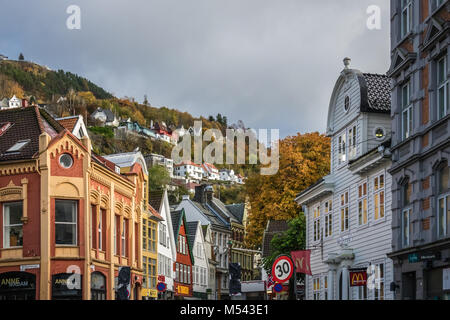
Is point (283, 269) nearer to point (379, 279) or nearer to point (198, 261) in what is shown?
point (379, 279)

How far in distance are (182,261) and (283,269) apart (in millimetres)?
54122

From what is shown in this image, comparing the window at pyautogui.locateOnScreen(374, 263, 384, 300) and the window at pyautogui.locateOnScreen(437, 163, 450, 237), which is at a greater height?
the window at pyautogui.locateOnScreen(437, 163, 450, 237)

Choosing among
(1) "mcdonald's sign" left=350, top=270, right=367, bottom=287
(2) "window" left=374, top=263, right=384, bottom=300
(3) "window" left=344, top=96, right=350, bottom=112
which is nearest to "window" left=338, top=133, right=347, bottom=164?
(3) "window" left=344, top=96, right=350, bottom=112

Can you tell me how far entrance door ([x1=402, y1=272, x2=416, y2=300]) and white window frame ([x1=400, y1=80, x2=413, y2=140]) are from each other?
4.50 metres

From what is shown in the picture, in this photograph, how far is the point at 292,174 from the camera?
195ft

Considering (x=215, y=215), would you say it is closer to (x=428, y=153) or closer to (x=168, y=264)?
(x=168, y=264)

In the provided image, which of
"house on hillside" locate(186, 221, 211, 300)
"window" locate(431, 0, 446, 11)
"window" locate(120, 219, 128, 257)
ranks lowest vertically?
"house on hillside" locate(186, 221, 211, 300)

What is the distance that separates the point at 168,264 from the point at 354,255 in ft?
113

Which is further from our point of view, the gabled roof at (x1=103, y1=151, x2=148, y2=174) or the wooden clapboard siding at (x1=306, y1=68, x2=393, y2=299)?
the gabled roof at (x1=103, y1=151, x2=148, y2=174)

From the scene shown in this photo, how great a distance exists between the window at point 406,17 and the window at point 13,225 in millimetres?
20220

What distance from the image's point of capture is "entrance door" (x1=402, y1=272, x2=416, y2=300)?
2717cm

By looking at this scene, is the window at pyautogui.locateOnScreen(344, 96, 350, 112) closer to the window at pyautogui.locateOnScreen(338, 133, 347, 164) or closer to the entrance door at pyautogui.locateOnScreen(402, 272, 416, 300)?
the window at pyautogui.locateOnScreen(338, 133, 347, 164)

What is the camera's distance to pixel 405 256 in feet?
88.6
